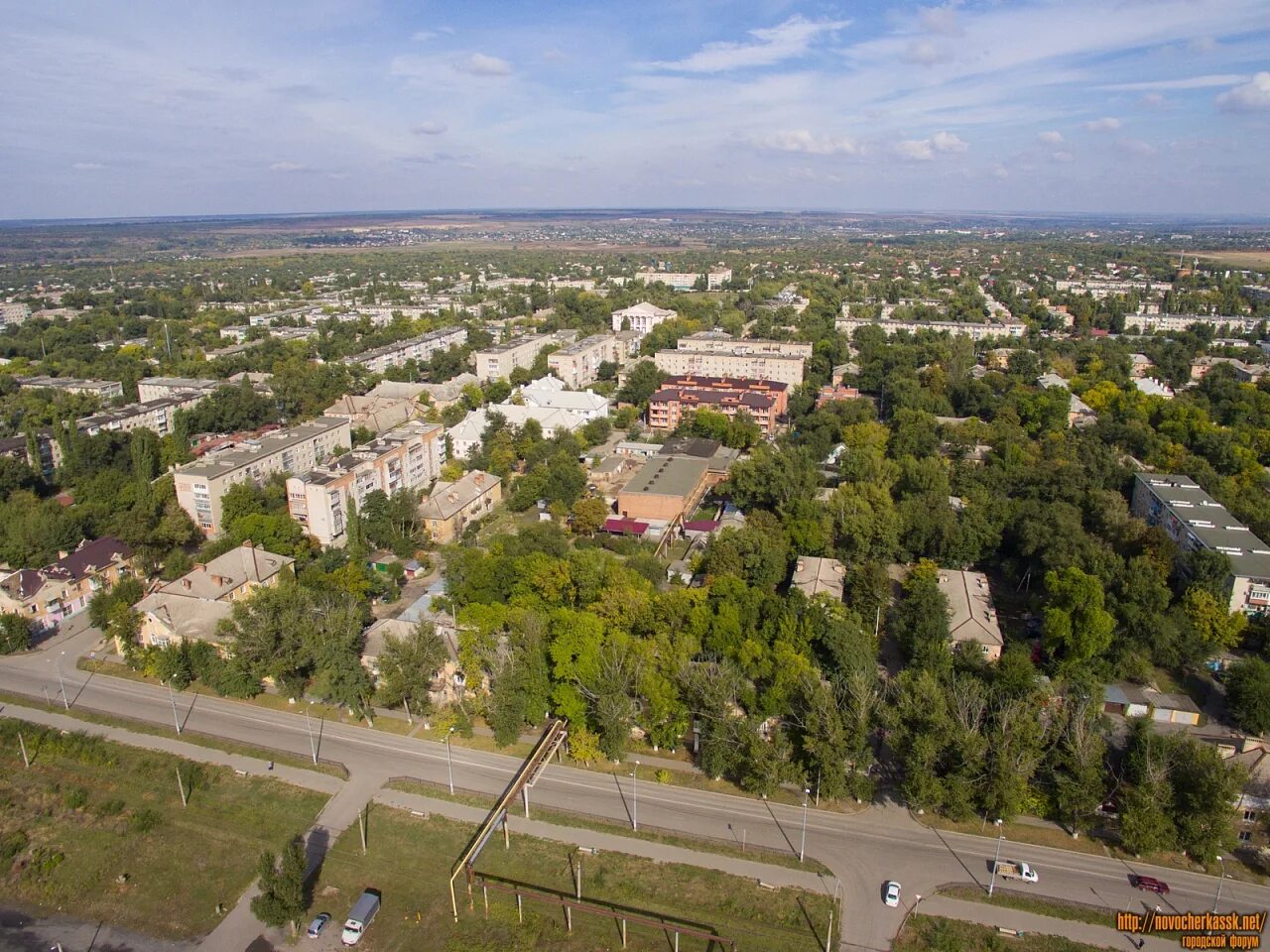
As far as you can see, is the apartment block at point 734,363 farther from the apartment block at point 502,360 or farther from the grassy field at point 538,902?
the grassy field at point 538,902

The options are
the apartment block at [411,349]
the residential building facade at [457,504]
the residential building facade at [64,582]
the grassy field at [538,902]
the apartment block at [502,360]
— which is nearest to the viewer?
the grassy field at [538,902]

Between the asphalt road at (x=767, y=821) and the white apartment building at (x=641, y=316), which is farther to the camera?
the white apartment building at (x=641, y=316)

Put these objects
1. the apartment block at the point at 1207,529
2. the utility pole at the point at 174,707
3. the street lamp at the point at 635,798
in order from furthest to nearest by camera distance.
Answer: the apartment block at the point at 1207,529
the utility pole at the point at 174,707
the street lamp at the point at 635,798

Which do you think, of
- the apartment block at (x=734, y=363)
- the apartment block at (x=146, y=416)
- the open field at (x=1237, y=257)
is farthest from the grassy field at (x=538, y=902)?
the open field at (x=1237, y=257)

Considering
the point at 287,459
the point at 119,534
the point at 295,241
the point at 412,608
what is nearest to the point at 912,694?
the point at 412,608

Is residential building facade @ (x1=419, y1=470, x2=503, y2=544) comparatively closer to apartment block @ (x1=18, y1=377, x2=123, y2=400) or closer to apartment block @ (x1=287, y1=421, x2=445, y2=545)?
apartment block @ (x1=287, y1=421, x2=445, y2=545)

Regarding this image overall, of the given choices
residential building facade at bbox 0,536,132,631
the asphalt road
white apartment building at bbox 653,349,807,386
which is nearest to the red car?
the asphalt road

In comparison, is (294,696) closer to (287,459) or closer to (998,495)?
(287,459)
